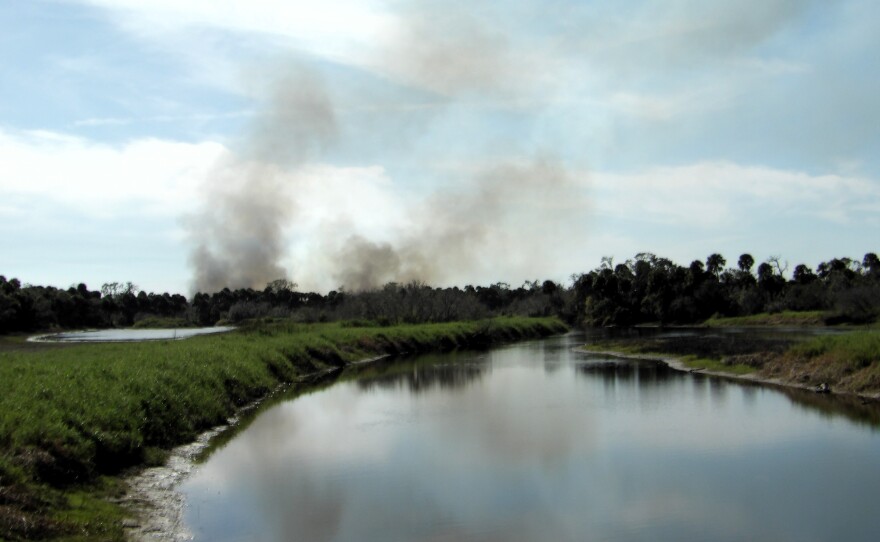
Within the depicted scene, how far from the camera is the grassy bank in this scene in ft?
41.4

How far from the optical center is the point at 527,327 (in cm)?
10388

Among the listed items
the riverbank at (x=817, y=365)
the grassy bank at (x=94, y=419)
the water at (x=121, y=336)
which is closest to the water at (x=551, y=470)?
the grassy bank at (x=94, y=419)

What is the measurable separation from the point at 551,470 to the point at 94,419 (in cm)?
1112

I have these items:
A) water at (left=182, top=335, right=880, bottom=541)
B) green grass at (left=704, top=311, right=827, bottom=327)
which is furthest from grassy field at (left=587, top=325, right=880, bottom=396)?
green grass at (left=704, top=311, right=827, bottom=327)

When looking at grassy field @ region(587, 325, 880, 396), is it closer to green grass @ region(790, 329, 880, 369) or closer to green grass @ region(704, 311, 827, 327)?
green grass @ region(790, 329, 880, 369)

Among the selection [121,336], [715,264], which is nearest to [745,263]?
[715,264]

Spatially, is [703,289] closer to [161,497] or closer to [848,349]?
[848,349]

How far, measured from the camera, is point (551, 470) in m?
19.0

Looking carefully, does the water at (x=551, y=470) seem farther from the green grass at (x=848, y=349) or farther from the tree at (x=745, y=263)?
the tree at (x=745, y=263)

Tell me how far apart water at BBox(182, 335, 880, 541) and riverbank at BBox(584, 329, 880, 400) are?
1.94 metres

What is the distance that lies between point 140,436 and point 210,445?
4008 millimetres

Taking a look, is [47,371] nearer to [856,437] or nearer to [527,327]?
[856,437]

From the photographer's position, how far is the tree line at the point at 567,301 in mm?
92469

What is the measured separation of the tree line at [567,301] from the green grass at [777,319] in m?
2.28
